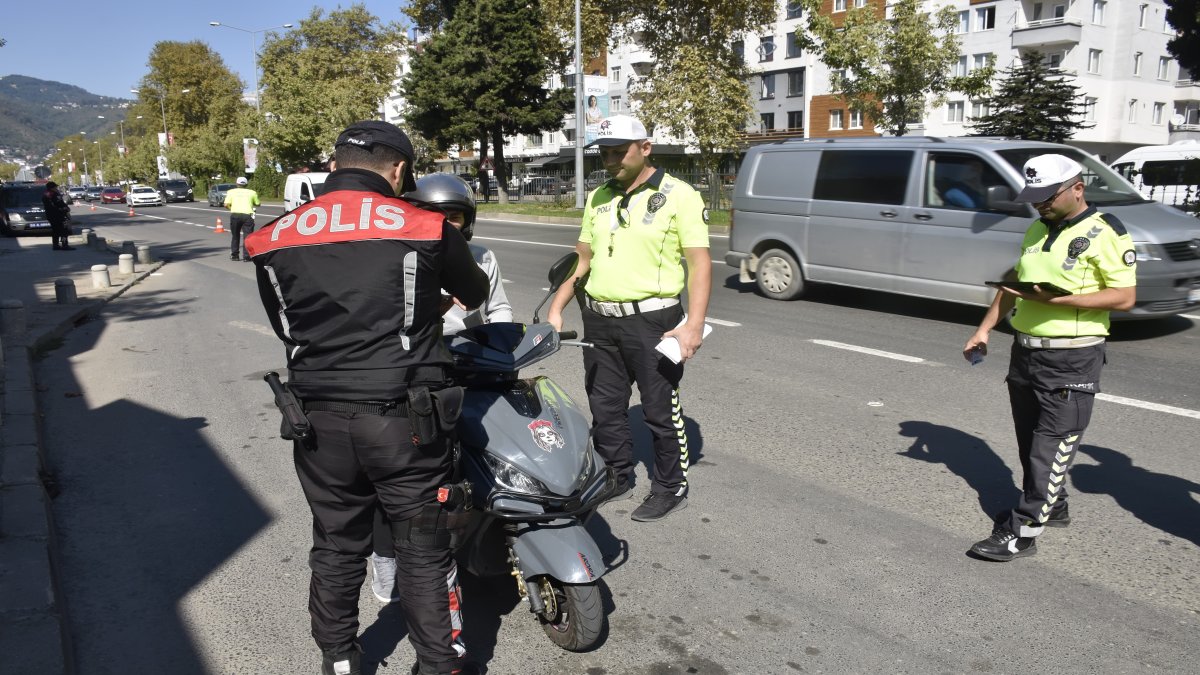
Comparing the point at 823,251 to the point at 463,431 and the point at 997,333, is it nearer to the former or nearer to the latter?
the point at 997,333

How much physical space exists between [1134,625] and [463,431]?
2.55 metres

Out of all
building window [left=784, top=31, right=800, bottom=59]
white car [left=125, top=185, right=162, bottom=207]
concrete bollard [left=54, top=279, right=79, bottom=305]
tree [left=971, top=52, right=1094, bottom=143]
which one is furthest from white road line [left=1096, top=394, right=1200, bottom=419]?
white car [left=125, top=185, right=162, bottom=207]

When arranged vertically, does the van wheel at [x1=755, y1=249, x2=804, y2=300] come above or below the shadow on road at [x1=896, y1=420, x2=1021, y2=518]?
above

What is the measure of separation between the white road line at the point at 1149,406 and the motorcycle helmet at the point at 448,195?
199 inches

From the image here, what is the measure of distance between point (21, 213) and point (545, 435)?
31849 millimetres

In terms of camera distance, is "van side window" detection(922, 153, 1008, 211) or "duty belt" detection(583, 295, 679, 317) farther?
"van side window" detection(922, 153, 1008, 211)

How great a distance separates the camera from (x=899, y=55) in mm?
22859

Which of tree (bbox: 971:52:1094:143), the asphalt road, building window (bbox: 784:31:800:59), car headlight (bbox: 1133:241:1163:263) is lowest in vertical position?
Answer: the asphalt road

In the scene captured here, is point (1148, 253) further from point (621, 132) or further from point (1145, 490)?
point (621, 132)

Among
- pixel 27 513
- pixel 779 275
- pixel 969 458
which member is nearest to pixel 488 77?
pixel 779 275

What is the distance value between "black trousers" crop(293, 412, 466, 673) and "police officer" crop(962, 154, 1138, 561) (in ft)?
8.06

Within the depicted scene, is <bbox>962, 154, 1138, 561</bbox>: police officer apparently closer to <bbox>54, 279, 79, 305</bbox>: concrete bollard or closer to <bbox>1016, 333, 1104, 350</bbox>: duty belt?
<bbox>1016, 333, 1104, 350</bbox>: duty belt

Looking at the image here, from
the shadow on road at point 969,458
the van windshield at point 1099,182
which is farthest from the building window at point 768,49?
the shadow on road at point 969,458

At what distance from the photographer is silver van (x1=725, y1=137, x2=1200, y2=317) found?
8.39 m
